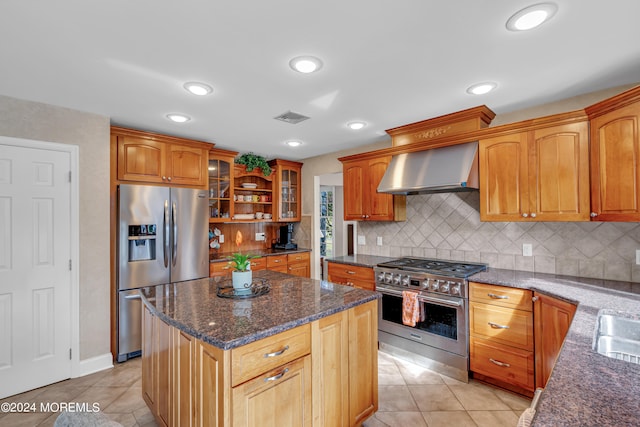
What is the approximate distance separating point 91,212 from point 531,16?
11.7 ft

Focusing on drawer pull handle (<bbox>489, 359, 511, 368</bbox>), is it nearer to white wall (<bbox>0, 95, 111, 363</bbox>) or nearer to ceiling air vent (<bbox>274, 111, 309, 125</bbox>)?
ceiling air vent (<bbox>274, 111, 309, 125</bbox>)

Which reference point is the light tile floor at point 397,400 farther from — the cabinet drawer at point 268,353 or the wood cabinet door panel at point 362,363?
the cabinet drawer at point 268,353

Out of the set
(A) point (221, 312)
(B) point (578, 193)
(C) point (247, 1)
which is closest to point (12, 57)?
(C) point (247, 1)

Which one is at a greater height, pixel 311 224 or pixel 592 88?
pixel 592 88

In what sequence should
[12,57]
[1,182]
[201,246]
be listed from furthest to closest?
[201,246] → [1,182] → [12,57]

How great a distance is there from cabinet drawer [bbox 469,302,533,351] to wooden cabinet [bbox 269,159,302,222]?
3157 mm

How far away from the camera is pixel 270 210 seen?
5.09m

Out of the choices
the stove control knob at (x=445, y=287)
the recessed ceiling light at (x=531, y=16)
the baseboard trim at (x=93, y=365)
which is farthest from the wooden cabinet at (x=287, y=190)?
the recessed ceiling light at (x=531, y=16)

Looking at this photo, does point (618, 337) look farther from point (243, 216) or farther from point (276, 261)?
point (243, 216)

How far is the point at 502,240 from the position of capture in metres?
2.96

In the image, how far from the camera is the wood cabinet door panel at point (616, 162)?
1930mm

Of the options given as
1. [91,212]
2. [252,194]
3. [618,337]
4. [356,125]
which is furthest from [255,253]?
[618,337]

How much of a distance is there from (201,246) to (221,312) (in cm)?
215

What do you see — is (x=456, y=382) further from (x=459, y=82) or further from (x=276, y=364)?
(x=459, y=82)
